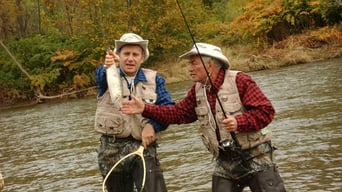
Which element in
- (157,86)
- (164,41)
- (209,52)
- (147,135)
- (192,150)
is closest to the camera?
(209,52)

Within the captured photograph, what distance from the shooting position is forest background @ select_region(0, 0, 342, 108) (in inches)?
964

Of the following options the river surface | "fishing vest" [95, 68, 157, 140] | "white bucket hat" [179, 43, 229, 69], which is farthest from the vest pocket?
the river surface

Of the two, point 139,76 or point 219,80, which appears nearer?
point 219,80

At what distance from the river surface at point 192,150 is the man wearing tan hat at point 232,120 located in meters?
A: 2.27

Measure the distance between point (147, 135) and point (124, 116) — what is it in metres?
0.27

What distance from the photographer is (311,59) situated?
2252cm

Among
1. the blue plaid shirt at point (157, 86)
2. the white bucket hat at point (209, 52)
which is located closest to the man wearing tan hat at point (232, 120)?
the white bucket hat at point (209, 52)

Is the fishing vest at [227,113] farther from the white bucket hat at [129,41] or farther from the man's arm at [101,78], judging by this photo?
the man's arm at [101,78]

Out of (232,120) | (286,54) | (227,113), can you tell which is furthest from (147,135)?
(286,54)

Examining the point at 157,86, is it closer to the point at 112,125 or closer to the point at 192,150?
the point at 112,125

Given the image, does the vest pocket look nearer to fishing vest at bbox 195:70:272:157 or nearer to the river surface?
fishing vest at bbox 195:70:272:157

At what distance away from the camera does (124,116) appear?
4.76 metres

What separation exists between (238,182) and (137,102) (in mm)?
1059

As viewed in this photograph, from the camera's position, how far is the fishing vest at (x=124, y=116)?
4750mm
